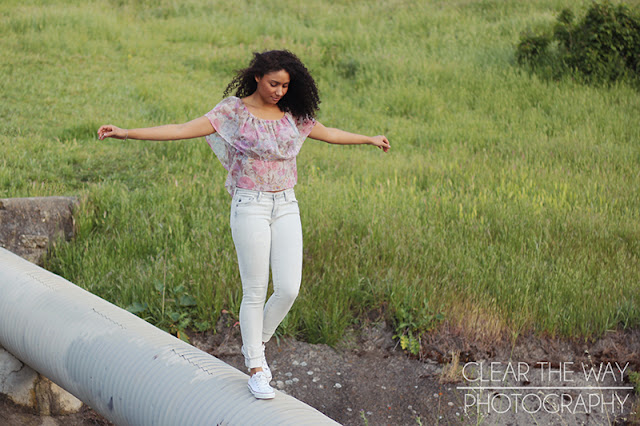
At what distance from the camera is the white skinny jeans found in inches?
117

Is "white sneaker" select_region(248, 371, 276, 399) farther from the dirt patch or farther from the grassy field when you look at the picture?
the grassy field

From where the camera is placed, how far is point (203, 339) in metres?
4.50

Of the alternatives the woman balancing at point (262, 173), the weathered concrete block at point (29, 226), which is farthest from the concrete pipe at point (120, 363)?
the weathered concrete block at point (29, 226)

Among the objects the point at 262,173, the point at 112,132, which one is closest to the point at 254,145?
the point at 262,173

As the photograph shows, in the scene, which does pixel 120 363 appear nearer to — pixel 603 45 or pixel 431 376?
pixel 431 376

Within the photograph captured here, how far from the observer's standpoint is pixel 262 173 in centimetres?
304

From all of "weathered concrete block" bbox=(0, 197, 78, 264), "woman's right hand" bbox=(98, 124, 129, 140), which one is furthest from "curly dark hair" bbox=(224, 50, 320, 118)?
"weathered concrete block" bbox=(0, 197, 78, 264)

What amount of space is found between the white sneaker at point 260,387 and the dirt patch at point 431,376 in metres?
1.15

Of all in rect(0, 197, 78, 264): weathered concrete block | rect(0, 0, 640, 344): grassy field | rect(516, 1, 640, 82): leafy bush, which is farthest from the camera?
rect(516, 1, 640, 82): leafy bush

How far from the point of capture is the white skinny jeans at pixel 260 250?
2973 millimetres

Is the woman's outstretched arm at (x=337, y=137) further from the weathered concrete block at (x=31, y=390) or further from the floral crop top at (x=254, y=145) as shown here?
the weathered concrete block at (x=31, y=390)

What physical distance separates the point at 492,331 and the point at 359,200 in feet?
6.54

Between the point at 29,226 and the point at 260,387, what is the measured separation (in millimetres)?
3417

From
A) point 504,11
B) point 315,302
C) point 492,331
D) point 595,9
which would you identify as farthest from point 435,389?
point 504,11
